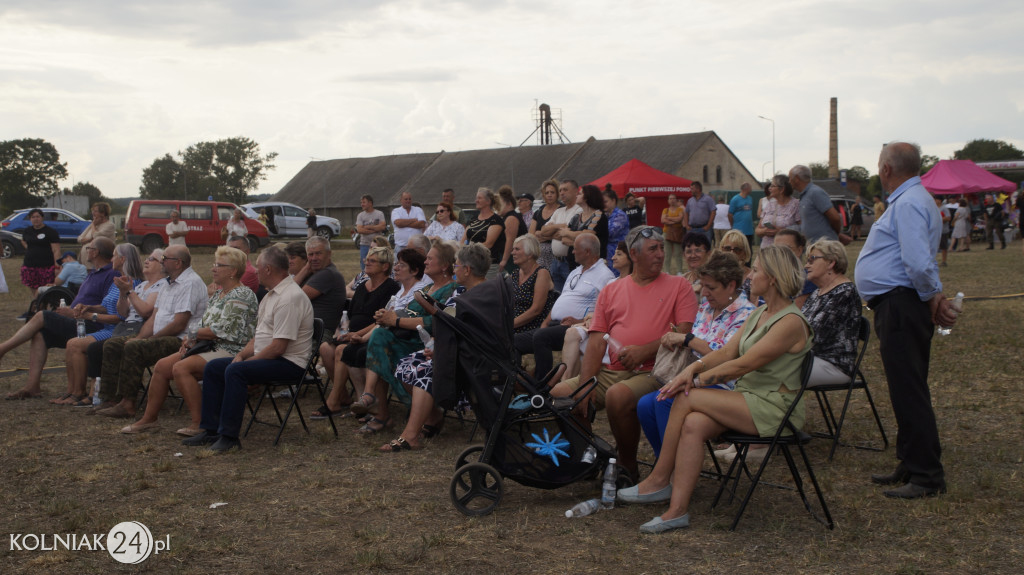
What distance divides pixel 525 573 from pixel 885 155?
2.78 metres

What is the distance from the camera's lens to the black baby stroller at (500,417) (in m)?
4.21

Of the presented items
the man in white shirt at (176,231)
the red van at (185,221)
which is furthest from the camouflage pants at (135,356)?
the red van at (185,221)

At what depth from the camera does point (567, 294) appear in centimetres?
632

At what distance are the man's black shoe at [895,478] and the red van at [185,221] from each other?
24.8 meters

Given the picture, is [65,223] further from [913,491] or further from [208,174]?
[208,174]

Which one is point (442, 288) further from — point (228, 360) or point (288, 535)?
point (288, 535)

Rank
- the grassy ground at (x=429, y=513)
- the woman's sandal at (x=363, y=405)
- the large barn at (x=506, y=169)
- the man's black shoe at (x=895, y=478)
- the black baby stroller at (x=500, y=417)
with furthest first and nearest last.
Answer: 1. the large barn at (x=506, y=169)
2. the woman's sandal at (x=363, y=405)
3. the man's black shoe at (x=895, y=478)
4. the black baby stroller at (x=500, y=417)
5. the grassy ground at (x=429, y=513)

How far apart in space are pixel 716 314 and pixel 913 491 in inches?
52.1

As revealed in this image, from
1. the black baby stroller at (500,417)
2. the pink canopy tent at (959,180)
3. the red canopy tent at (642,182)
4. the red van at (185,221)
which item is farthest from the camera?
the pink canopy tent at (959,180)

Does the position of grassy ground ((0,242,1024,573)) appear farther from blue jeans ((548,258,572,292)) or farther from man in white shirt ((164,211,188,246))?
man in white shirt ((164,211,188,246))

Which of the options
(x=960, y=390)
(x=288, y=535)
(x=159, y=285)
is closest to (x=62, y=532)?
(x=288, y=535)

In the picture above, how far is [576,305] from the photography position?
20.4 feet

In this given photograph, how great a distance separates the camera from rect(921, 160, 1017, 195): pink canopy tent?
27.4m

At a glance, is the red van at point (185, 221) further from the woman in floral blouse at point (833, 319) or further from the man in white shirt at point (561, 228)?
the woman in floral blouse at point (833, 319)
